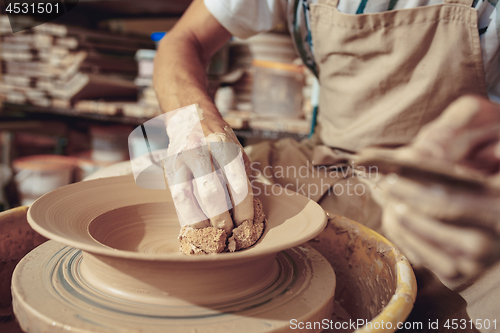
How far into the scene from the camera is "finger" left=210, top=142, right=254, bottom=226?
0.84 m

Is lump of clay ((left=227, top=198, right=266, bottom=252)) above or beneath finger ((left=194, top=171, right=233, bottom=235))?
beneath

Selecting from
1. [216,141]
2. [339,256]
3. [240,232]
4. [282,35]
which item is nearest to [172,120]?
[216,141]

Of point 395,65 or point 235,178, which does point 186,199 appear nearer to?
point 235,178

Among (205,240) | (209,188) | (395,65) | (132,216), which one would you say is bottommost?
(132,216)

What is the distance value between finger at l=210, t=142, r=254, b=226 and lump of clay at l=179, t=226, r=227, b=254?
7cm

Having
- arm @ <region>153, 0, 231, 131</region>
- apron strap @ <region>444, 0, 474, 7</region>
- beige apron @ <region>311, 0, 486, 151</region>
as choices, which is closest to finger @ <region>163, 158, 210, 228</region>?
arm @ <region>153, 0, 231, 131</region>

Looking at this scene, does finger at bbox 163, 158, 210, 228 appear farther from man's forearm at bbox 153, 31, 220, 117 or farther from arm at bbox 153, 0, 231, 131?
man's forearm at bbox 153, 31, 220, 117

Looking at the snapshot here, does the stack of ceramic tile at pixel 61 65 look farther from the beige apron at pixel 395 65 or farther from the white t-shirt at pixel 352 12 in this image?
the beige apron at pixel 395 65

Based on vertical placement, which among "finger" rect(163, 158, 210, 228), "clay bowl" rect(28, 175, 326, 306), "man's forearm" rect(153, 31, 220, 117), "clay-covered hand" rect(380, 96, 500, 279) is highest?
"clay-covered hand" rect(380, 96, 500, 279)

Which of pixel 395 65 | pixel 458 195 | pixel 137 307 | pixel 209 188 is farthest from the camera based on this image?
pixel 395 65

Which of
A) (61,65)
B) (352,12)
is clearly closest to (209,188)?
(352,12)

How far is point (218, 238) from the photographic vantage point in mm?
823

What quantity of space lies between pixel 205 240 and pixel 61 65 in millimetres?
2702

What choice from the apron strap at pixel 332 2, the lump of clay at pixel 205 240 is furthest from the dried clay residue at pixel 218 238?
the apron strap at pixel 332 2
